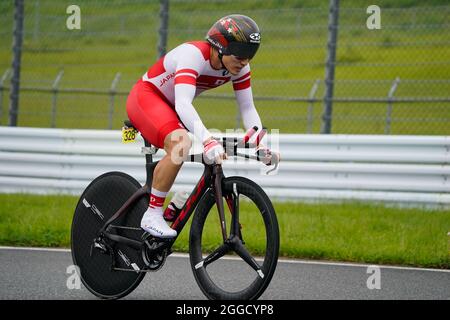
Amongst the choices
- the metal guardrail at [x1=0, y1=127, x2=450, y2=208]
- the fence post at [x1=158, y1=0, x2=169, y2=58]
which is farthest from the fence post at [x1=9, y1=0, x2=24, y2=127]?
the fence post at [x1=158, y1=0, x2=169, y2=58]

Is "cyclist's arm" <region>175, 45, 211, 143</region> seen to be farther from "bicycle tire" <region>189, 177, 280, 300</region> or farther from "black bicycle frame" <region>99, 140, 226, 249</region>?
"bicycle tire" <region>189, 177, 280, 300</region>

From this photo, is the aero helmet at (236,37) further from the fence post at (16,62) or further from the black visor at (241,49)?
the fence post at (16,62)

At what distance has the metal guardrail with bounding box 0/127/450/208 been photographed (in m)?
10.1

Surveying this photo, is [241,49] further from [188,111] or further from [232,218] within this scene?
[232,218]

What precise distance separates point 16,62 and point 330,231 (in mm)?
5794

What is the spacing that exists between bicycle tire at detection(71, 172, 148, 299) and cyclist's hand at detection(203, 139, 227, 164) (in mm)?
847

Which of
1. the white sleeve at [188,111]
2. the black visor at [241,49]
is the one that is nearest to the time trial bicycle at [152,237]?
the white sleeve at [188,111]

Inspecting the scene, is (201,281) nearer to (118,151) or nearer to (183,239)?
(183,239)

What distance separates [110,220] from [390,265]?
2838 millimetres

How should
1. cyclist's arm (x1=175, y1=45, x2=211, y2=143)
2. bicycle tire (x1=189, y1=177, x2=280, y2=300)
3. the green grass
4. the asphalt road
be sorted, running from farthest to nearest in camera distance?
the green grass → the asphalt road → cyclist's arm (x1=175, y1=45, x2=211, y2=143) → bicycle tire (x1=189, y1=177, x2=280, y2=300)

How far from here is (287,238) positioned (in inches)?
336

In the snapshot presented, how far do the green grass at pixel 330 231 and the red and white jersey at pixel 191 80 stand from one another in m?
1.87

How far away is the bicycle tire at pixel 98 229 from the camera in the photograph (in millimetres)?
6133

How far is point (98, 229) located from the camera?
6387mm
